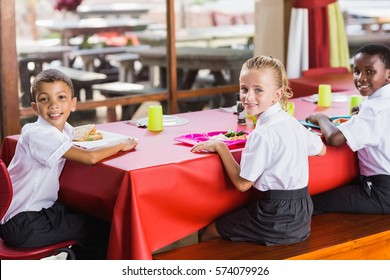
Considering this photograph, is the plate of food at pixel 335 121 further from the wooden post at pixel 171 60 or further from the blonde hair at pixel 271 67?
the wooden post at pixel 171 60

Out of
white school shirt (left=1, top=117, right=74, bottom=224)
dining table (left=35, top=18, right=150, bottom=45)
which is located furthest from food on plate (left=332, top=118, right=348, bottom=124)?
dining table (left=35, top=18, right=150, bottom=45)

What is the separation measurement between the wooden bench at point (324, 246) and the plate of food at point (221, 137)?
1.32 feet

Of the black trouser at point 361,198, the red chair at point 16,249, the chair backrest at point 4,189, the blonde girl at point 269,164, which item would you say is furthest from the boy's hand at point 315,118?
the chair backrest at point 4,189

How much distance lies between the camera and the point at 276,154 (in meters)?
2.93

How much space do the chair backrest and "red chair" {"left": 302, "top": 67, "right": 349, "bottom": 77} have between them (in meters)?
2.96

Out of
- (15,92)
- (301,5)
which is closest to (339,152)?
(15,92)

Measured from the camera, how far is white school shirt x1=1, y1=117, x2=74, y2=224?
9.62ft

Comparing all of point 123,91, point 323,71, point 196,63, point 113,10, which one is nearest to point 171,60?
point 196,63

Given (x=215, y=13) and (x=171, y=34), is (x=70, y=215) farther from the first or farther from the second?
(x=215, y=13)

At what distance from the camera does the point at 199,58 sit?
17.6 feet

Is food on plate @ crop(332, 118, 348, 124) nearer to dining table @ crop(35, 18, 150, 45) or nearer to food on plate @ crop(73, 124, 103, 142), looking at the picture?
food on plate @ crop(73, 124, 103, 142)

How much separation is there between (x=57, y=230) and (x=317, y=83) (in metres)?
2.48
